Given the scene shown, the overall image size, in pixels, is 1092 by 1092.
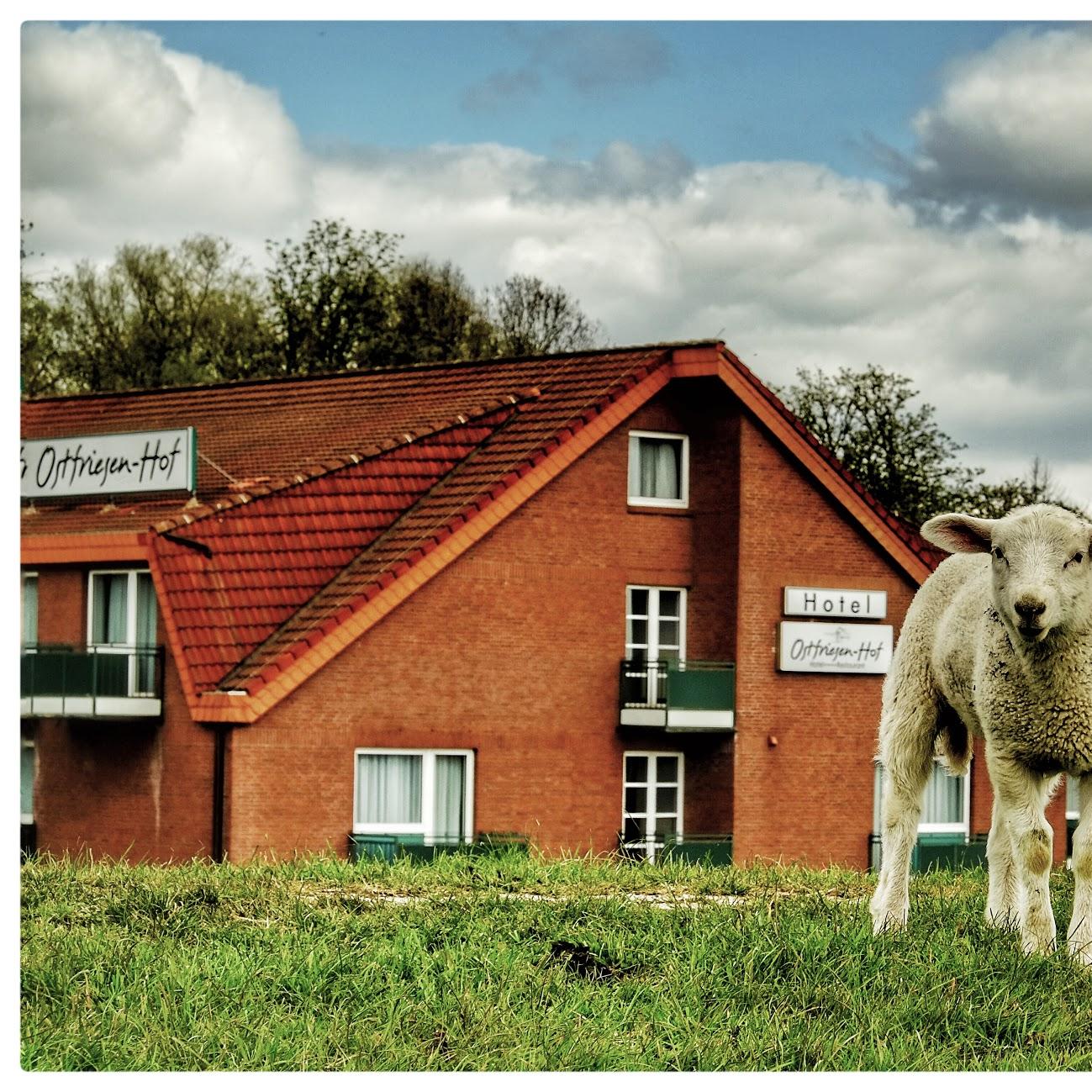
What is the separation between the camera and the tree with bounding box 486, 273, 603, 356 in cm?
3606

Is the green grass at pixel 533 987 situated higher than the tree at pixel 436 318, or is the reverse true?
the tree at pixel 436 318

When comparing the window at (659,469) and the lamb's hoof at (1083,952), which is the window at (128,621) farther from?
the lamb's hoof at (1083,952)

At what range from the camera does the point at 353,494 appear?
91.4 ft

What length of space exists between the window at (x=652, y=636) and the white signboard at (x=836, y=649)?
1.61 metres

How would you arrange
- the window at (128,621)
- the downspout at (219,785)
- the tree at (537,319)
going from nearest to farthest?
the downspout at (219,785), the window at (128,621), the tree at (537,319)

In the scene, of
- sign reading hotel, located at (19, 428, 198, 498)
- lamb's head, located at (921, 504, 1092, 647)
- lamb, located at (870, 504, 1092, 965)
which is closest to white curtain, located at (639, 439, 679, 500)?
sign reading hotel, located at (19, 428, 198, 498)

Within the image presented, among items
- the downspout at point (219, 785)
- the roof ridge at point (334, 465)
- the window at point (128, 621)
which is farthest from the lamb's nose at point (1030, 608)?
the window at point (128, 621)

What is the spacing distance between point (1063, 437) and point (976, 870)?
5.67 metres

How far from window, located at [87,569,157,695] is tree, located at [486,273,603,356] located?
9.91 metres

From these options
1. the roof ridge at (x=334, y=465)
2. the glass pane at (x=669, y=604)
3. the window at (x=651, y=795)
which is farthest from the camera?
the glass pane at (x=669, y=604)

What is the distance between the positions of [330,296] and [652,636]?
21932mm

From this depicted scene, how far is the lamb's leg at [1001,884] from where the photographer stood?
10711mm

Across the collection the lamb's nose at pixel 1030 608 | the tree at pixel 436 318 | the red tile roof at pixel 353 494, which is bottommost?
the lamb's nose at pixel 1030 608
